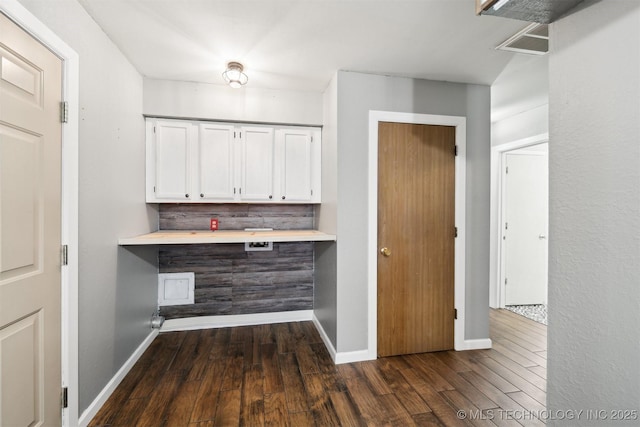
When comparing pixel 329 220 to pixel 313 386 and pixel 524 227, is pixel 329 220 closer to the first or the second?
pixel 313 386

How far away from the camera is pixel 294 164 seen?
2895 millimetres

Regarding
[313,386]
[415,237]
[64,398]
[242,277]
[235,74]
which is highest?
[235,74]

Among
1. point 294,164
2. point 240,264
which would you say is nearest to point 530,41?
point 294,164

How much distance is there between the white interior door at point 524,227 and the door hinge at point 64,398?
4.32 meters

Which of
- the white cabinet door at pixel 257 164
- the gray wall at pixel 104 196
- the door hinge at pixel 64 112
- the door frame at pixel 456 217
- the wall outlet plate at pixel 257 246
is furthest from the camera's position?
the wall outlet plate at pixel 257 246

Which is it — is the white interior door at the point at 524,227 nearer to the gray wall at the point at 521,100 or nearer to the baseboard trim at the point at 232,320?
the gray wall at the point at 521,100

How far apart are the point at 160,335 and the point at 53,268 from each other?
172 cm

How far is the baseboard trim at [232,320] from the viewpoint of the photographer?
293cm

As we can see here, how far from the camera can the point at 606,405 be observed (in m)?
0.84

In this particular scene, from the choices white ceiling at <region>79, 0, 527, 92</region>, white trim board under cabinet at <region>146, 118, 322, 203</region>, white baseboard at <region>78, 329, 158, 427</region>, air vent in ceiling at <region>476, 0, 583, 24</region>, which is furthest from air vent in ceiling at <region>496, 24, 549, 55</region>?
white baseboard at <region>78, 329, 158, 427</region>

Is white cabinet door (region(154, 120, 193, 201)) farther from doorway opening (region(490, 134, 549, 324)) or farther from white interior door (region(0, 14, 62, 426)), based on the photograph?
doorway opening (region(490, 134, 549, 324))

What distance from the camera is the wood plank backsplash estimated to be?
2975 millimetres

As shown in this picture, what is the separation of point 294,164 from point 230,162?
64 centimetres

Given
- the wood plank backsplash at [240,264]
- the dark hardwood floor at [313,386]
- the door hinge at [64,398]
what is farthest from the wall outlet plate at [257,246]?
the door hinge at [64,398]
